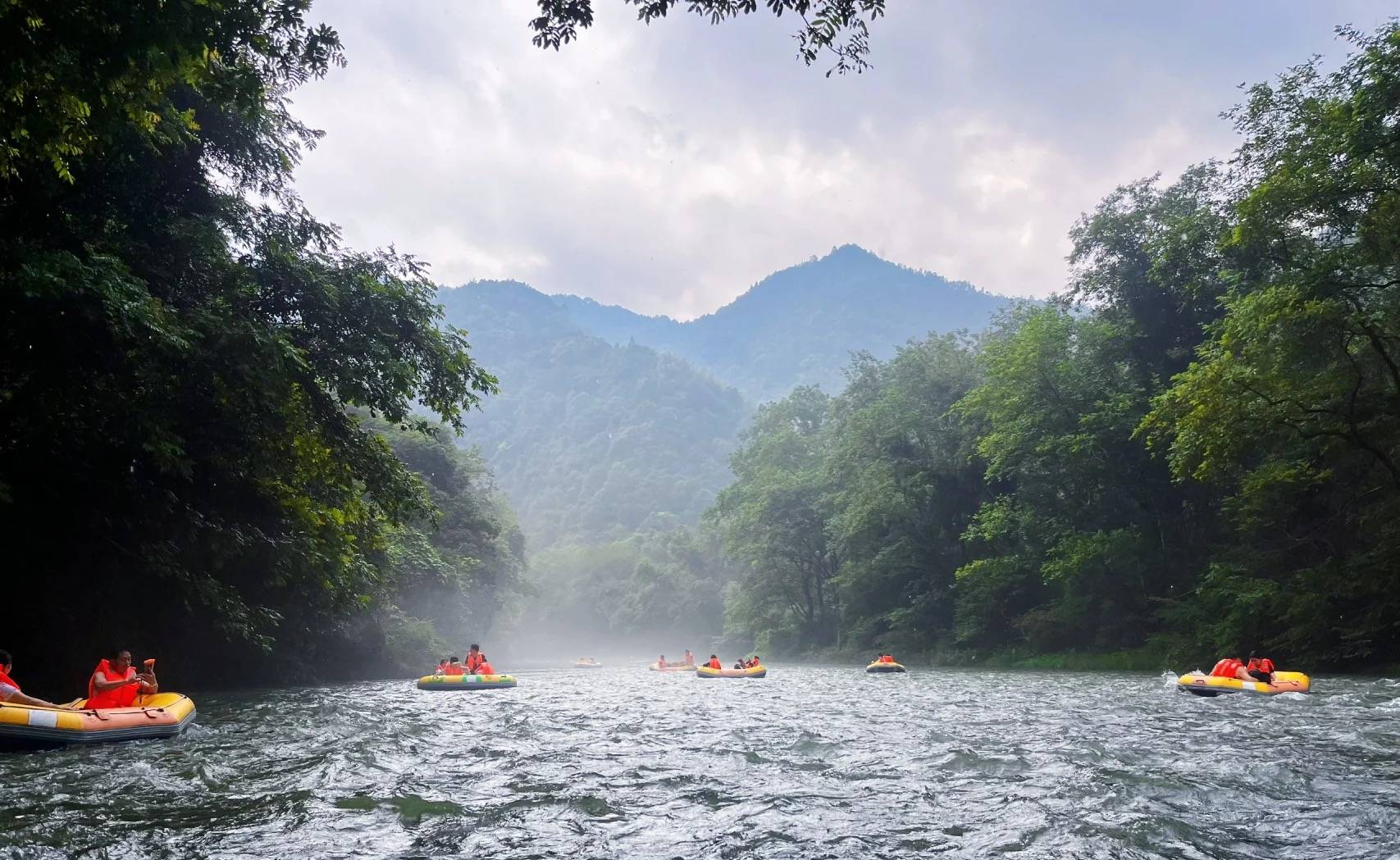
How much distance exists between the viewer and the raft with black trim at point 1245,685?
1702 cm

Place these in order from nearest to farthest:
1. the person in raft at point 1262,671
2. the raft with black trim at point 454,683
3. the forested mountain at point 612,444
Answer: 1. the person in raft at point 1262,671
2. the raft with black trim at point 454,683
3. the forested mountain at point 612,444

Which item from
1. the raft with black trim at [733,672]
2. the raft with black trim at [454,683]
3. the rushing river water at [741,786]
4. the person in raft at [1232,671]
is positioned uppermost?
the person in raft at [1232,671]

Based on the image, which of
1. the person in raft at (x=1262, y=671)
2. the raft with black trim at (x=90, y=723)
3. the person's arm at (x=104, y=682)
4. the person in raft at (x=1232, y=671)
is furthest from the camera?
the person in raft at (x=1232, y=671)

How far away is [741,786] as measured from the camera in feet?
26.4

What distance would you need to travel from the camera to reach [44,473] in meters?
14.0

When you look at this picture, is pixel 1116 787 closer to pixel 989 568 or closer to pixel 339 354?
pixel 339 354

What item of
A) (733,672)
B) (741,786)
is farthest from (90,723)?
(733,672)

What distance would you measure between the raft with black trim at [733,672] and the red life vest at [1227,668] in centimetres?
1490

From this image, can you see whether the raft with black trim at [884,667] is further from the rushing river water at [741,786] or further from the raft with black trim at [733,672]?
the rushing river water at [741,786]

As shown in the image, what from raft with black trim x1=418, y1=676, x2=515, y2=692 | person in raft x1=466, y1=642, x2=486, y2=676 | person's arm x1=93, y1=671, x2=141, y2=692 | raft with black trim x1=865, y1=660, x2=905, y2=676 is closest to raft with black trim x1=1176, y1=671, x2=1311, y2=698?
raft with black trim x1=865, y1=660, x2=905, y2=676

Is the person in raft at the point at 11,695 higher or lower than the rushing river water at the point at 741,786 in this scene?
higher

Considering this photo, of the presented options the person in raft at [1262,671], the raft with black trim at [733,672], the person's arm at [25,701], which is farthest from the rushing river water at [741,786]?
the raft with black trim at [733,672]

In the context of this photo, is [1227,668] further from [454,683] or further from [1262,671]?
[454,683]

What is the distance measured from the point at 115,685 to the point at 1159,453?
2885 cm
